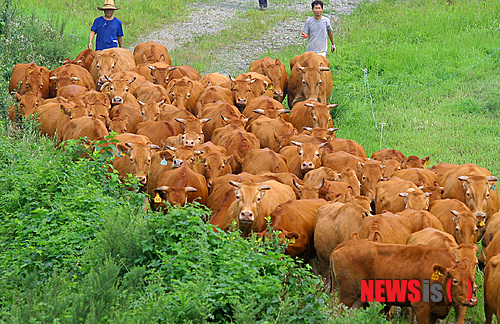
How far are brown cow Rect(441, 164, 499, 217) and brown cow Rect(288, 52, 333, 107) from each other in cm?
474

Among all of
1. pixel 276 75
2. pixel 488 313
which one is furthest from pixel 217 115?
pixel 488 313

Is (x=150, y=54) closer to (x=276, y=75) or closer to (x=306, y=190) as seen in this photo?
(x=276, y=75)

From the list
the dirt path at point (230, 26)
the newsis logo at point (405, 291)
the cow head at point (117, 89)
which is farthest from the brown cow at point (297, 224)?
the dirt path at point (230, 26)

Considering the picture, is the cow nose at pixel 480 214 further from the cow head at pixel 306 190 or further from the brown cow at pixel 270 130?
the brown cow at pixel 270 130

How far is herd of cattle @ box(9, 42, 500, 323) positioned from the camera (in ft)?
22.5

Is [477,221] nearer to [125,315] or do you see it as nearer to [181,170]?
[181,170]

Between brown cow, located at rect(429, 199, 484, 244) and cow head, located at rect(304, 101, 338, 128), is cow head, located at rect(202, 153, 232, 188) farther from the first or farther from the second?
brown cow, located at rect(429, 199, 484, 244)

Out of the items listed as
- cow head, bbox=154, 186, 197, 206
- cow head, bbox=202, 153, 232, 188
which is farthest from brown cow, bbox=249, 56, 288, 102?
cow head, bbox=154, 186, 197, 206

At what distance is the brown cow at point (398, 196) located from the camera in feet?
29.3

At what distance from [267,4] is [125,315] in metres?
22.0

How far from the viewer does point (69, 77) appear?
1431cm

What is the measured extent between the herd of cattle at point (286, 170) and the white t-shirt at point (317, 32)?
967mm

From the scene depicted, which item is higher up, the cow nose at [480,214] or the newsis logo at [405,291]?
the newsis logo at [405,291]

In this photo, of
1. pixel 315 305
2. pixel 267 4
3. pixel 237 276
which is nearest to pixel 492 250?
pixel 315 305
